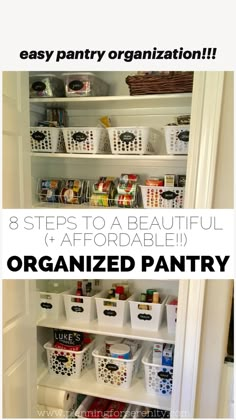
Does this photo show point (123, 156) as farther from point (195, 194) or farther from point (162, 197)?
point (195, 194)

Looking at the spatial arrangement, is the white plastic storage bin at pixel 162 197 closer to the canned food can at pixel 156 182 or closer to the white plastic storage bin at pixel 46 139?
the canned food can at pixel 156 182

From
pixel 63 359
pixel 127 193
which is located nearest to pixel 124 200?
pixel 127 193

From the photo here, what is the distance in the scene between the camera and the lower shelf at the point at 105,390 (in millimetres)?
1584

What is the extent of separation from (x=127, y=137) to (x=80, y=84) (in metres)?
0.34

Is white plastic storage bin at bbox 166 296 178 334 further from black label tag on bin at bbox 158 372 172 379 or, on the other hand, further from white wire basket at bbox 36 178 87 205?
white wire basket at bbox 36 178 87 205

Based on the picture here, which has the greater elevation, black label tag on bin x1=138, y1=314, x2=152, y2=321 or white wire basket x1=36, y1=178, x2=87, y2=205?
white wire basket x1=36, y1=178, x2=87, y2=205

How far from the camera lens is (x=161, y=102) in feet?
5.10

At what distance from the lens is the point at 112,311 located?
166cm

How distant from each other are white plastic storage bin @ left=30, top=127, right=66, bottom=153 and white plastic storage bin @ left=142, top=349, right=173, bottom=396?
3.83 feet

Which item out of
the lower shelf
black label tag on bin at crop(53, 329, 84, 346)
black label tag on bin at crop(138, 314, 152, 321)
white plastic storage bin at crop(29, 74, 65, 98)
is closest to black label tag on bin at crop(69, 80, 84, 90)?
white plastic storage bin at crop(29, 74, 65, 98)

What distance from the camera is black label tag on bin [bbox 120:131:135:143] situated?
4.93 feet

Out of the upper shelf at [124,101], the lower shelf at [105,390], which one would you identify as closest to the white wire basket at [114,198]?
the upper shelf at [124,101]

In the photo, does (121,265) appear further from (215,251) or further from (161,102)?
(161,102)

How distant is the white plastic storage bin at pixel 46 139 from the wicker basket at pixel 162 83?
0.44 meters
